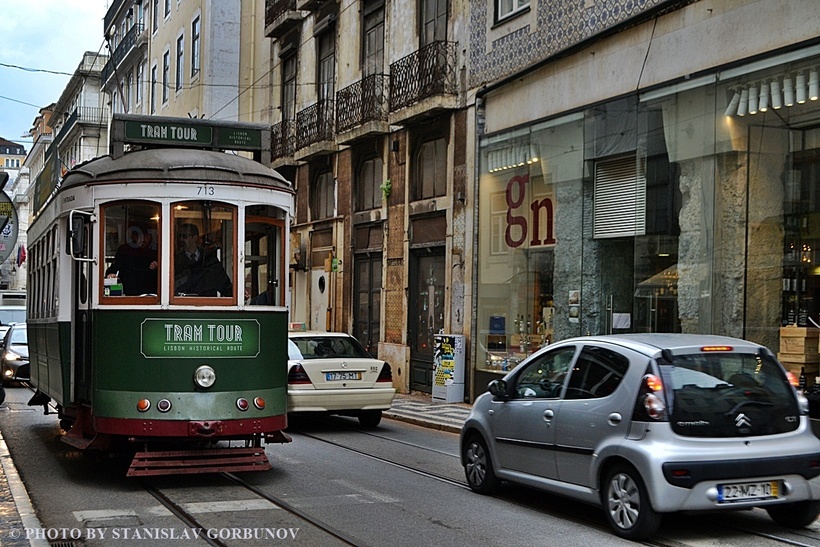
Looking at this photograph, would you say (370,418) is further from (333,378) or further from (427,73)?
(427,73)

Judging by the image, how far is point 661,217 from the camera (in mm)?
15086

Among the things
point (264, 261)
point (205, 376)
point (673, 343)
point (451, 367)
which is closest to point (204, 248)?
point (264, 261)

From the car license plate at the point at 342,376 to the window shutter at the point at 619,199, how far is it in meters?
4.61

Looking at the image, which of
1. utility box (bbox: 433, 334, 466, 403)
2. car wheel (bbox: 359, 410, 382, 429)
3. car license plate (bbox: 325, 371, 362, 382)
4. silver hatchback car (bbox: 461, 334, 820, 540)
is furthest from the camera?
utility box (bbox: 433, 334, 466, 403)

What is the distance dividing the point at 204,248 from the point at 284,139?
19.5m

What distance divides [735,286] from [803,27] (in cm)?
340

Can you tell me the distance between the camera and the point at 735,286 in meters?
13.6

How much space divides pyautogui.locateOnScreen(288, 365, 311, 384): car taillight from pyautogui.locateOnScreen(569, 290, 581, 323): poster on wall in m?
4.85

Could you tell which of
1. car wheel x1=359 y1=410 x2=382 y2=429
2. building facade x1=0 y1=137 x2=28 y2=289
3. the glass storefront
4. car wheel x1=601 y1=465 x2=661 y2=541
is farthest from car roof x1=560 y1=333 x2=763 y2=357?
car wheel x1=359 y1=410 x2=382 y2=429

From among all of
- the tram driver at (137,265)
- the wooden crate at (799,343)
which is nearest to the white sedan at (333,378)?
the tram driver at (137,265)

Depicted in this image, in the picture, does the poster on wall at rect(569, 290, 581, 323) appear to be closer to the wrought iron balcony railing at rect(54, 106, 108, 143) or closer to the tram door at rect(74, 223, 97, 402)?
the tram door at rect(74, 223, 97, 402)

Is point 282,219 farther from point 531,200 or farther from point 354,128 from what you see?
point 354,128

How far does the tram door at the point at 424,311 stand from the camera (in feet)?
70.6

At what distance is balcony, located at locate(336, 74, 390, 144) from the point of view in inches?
908
